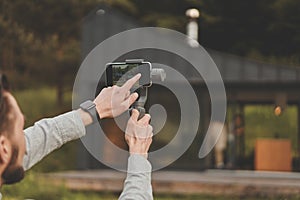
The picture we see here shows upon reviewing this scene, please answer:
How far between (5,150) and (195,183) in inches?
500

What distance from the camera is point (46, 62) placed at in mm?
26703

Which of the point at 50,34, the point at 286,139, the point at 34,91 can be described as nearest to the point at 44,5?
the point at 50,34

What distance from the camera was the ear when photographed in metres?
1.43

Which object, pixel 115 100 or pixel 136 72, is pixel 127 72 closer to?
pixel 136 72

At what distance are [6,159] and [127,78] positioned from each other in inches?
21.4

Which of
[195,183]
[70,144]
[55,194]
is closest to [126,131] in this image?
[55,194]

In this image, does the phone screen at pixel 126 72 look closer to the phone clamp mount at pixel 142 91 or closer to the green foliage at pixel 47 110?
the phone clamp mount at pixel 142 91

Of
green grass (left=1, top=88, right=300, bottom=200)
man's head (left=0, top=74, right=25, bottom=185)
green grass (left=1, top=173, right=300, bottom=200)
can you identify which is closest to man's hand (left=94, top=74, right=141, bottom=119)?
man's head (left=0, top=74, right=25, bottom=185)

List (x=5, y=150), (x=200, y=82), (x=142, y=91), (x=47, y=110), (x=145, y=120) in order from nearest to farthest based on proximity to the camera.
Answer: (x=5, y=150)
(x=145, y=120)
(x=142, y=91)
(x=200, y=82)
(x=47, y=110)

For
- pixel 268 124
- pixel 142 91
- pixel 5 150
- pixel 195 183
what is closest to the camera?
pixel 5 150

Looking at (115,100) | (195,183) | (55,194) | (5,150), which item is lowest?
(55,194)

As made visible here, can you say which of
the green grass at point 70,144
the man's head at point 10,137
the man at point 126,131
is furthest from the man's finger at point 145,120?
the green grass at point 70,144

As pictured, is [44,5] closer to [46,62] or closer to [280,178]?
[46,62]

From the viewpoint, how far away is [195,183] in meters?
14.0
